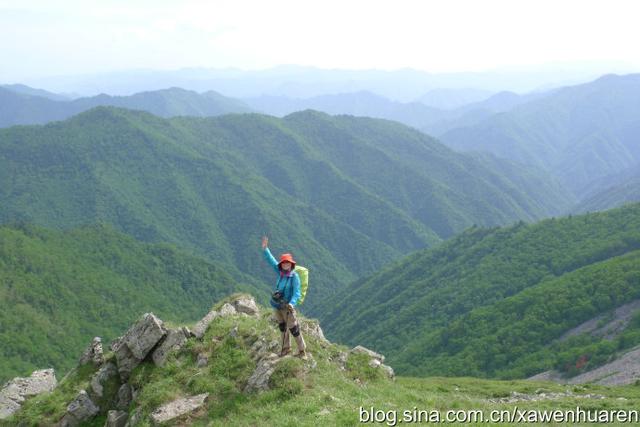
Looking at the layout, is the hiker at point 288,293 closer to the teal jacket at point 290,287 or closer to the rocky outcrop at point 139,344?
the teal jacket at point 290,287

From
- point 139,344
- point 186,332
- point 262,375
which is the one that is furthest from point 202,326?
point 262,375

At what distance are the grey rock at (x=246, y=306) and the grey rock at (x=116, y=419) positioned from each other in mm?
7836

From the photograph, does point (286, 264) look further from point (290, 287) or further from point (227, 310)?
point (227, 310)

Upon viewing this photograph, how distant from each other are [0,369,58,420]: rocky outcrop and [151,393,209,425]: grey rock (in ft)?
40.1

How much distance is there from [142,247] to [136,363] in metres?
158

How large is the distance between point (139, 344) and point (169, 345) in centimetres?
162

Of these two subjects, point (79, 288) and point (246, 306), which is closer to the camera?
point (246, 306)

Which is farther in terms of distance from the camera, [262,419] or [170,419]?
[170,419]

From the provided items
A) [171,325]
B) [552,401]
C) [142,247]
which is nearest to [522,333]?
[552,401]

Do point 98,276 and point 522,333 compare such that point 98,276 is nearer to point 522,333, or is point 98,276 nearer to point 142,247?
point 142,247

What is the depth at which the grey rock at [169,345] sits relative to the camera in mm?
22750

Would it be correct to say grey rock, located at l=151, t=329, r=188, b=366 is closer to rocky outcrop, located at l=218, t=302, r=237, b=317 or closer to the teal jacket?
rocky outcrop, located at l=218, t=302, r=237, b=317

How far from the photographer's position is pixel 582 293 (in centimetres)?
8975

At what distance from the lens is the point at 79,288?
5236 inches
